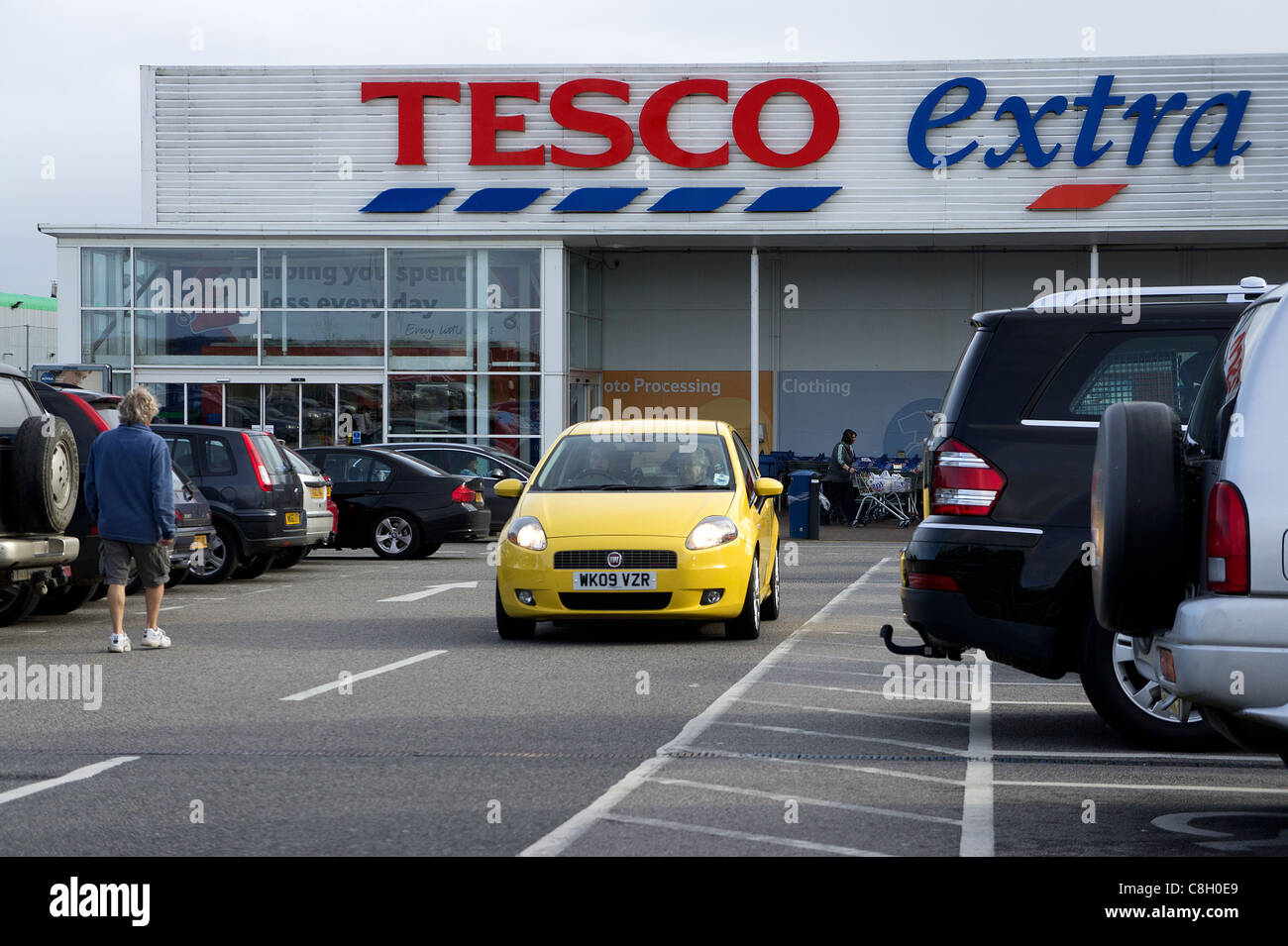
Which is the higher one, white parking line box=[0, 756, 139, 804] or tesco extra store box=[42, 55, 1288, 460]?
tesco extra store box=[42, 55, 1288, 460]

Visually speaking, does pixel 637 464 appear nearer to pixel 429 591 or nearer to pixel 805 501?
pixel 429 591

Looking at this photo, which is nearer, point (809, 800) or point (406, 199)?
→ point (809, 800)

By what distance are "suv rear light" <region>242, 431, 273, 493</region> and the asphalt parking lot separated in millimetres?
5388

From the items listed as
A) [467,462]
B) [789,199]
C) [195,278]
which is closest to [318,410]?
[195,278]

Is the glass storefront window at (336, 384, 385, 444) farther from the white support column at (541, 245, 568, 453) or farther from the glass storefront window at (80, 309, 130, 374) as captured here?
the glass storefront window at (80, 309, 130, 374)

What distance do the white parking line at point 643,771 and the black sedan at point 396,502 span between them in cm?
952

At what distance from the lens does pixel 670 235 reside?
34312 millimetres

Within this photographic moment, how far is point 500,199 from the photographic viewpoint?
113 ft

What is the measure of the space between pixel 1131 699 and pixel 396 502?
15213 millimetres

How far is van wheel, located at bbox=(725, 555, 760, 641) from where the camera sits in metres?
12.0

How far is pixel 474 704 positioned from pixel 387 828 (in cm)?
308

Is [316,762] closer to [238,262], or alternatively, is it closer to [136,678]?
[136,678]

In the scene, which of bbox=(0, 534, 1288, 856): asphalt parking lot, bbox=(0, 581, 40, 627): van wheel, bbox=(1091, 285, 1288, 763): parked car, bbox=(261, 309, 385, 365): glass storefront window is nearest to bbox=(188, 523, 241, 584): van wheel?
bbox=(0, 581, 40, 627): van wheel
